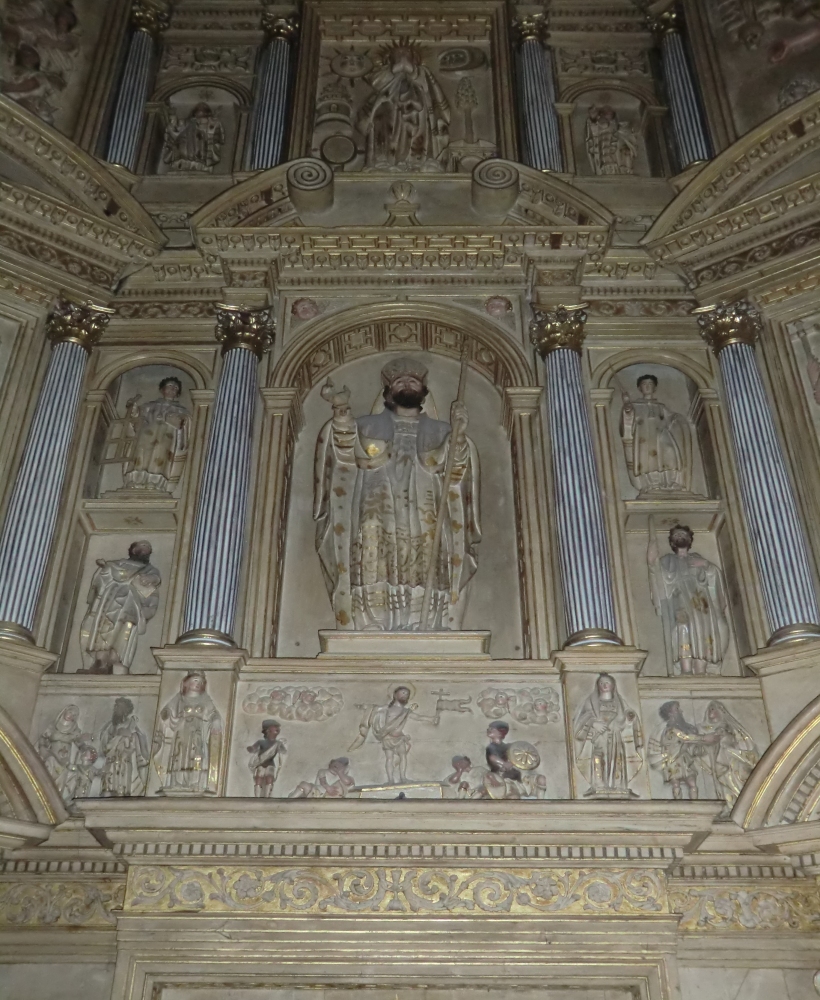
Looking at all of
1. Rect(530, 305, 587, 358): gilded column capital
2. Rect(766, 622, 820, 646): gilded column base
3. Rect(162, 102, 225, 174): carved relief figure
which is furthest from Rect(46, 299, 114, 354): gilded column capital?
Rect(766, 622, 820, 646): gilded column base

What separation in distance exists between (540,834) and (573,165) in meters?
7.74

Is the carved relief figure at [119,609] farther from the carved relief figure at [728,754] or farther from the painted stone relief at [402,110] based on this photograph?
the painted stone relief at [402,110]

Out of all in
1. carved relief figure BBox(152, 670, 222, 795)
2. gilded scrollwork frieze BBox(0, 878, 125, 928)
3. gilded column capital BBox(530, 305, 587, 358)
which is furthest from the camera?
gilded column capital BBox(530, 305, 587, 358)

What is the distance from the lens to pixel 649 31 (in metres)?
13.5

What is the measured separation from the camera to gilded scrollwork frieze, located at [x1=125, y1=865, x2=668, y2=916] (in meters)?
7.36

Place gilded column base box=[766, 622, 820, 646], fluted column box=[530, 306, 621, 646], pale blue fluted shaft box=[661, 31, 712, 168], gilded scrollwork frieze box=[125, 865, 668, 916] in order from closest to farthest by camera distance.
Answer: gilded scrollwork frieze box=[125, 865, 668, 916], gilded column base box=[766, 622, 820, 646], fluted column box=[530, 306, 621, 646], pale blue fluted shaft box=[661, 31, 712, 168]

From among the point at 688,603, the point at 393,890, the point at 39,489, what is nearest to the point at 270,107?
the point at 39,489

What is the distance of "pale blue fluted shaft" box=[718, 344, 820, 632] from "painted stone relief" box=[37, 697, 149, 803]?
480 cm

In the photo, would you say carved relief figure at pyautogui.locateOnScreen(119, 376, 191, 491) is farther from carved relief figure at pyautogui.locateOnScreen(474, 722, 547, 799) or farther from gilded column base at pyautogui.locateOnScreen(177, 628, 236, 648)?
carved relief figure at pyautogui.locateOnScreen(474, 722, 547, 799)

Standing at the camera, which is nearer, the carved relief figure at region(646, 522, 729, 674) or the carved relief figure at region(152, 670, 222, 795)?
the carved relief figure at region(152, 670, 222, 795)

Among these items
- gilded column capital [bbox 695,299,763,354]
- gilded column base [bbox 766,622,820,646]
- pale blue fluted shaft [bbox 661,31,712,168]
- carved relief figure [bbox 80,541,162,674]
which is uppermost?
pale blue fluted shaft [bbox 661,31,712,168]

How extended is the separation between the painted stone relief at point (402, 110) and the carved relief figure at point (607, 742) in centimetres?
610

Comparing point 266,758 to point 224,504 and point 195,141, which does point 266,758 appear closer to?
point 224,504

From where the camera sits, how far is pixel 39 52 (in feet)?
39.5
